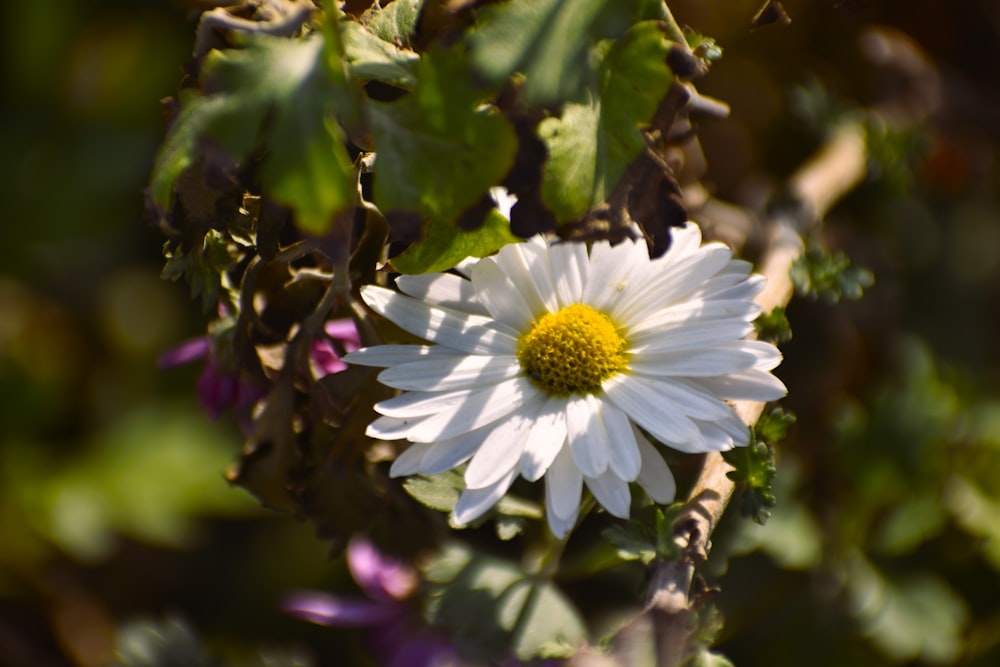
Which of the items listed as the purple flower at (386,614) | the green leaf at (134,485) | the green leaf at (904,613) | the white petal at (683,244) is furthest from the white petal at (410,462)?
the green leaf at (134,485)

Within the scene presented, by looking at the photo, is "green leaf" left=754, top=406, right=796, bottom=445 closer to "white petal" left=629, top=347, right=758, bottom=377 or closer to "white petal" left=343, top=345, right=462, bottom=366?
"white petal" left=629, top=347, right=758, bottom=377

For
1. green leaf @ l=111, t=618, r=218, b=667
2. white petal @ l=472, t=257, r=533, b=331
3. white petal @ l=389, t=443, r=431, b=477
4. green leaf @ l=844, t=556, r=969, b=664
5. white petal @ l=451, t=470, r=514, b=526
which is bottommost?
green leaf @ l=111, t=618, r=218, b=667

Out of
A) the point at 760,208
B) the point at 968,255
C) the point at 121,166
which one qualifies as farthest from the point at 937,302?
the point at 121,166

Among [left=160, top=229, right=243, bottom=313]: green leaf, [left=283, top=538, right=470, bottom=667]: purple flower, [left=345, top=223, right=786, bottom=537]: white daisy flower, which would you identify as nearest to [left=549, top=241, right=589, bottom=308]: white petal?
[left=345, top=223, right=786, bottom=537]: white daisy flower

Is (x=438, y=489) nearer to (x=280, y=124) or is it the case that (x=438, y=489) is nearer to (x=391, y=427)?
(x=391, y=427)

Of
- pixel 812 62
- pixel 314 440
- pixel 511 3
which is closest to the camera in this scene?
pixel 511 3

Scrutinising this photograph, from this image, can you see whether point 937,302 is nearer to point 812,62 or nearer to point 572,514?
point 812,62
